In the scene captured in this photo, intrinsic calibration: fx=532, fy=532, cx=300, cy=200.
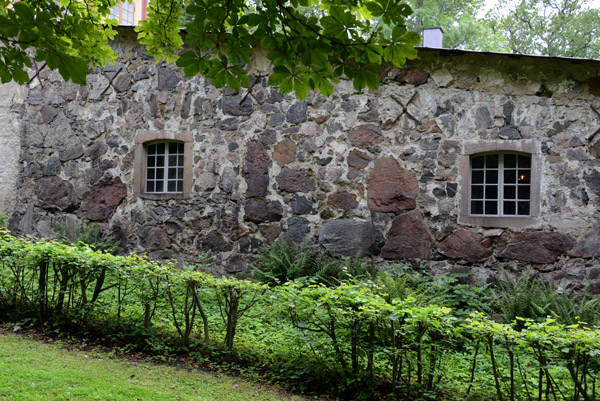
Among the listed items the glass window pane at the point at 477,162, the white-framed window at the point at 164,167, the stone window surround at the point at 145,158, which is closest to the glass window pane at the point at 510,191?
the glass window pane at the point at 477,162

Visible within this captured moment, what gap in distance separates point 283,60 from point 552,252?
620cm

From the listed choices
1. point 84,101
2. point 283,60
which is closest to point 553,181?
point 283,60

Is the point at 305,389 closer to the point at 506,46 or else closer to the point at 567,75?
the point at 567,75

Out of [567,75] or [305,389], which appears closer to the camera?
[305,389]

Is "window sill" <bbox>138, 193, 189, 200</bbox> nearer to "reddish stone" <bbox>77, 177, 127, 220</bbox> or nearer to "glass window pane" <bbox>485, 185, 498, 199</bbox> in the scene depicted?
"reddish stone" <bbox>77, 177, 127, 220</bbox>

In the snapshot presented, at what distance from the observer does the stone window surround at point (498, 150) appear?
26.4 feet

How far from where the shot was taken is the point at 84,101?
394 inches

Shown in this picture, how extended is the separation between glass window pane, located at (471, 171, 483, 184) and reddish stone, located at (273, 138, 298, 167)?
288 centimetres

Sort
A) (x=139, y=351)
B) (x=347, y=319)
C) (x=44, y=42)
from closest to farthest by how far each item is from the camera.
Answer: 1. (x=44, y=42)
2. (x=347, y=319)
3. (x=139, y=351)

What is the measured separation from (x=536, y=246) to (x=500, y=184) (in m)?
1.07

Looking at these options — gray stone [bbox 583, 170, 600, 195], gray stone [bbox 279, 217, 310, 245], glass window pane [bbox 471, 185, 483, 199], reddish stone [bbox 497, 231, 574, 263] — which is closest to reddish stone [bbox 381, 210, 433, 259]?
glass window pane [bbox 471, 185, 483, 199]

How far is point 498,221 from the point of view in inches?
318

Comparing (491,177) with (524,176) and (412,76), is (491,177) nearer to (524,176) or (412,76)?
(524,176)

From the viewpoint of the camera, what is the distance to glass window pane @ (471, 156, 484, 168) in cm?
838
